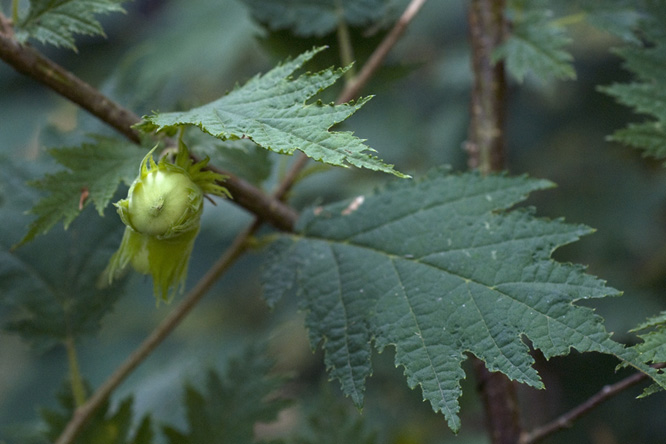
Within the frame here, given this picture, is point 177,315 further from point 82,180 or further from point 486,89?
point 486,89

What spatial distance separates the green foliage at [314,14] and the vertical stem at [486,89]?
19cm

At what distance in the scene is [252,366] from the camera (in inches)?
46.4

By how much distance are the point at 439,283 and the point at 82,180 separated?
0.49 meters

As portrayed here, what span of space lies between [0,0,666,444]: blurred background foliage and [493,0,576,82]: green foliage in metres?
0.13

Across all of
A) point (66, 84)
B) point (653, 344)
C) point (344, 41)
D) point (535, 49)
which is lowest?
point (653, 344)

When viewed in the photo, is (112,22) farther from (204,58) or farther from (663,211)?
(663,211)

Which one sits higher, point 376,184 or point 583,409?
point 583,409

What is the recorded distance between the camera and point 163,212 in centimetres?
64

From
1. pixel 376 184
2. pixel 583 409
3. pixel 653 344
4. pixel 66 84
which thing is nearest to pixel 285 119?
pixel 66 84

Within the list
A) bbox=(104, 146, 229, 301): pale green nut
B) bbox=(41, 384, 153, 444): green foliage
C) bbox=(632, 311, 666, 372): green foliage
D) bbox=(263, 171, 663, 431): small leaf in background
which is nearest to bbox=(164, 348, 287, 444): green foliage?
bbox=(41, 384, 153, 444): green foliage

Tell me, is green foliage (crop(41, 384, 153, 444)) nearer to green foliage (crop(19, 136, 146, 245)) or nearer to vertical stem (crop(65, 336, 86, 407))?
vertical stem (crop(65, 336, 86, 407))

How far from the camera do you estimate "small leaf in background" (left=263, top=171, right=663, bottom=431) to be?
0.70 m

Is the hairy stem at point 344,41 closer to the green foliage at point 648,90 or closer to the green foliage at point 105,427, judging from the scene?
the green foliage at point 648,90

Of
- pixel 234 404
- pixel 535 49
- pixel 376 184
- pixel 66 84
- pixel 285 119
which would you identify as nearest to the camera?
pixel 285 119
